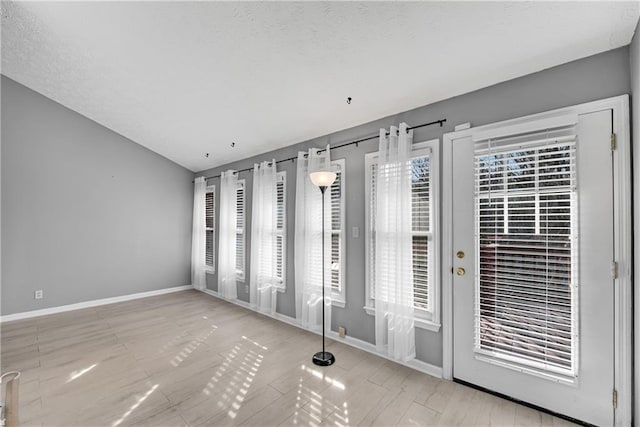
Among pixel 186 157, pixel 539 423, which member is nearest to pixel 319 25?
pixel 539 423

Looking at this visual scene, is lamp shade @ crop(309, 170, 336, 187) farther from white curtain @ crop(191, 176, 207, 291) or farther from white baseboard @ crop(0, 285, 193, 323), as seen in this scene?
white baseboard @ crop(0, 285, 193, 323)

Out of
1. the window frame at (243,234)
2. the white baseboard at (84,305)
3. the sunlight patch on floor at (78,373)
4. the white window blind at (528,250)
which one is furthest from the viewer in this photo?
the window frame at (243,234)

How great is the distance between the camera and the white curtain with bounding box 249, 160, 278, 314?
4316 mm

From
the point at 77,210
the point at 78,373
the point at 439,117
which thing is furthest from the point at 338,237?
the point at 77,210

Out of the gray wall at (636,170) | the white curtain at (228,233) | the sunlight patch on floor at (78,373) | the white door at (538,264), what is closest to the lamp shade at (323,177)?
the white door at (538,264)

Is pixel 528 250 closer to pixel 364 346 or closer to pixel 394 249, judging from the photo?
pixel 394 249

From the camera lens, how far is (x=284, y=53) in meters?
2.51

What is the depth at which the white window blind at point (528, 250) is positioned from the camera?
2025mm

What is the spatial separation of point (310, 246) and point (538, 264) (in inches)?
92.6

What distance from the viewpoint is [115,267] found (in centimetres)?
515

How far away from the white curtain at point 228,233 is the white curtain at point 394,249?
9.88 ft

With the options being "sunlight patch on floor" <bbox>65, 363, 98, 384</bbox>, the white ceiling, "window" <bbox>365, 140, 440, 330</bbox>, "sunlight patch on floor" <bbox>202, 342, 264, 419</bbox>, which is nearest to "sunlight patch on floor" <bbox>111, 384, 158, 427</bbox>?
"sunlight patch on floor" <bbox>202, 342, 264, 419</bbox>

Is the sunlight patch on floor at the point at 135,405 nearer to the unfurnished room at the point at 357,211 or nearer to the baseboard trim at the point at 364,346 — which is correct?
the unfurnished room at the point at 357,211

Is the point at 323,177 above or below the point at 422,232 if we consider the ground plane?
above
